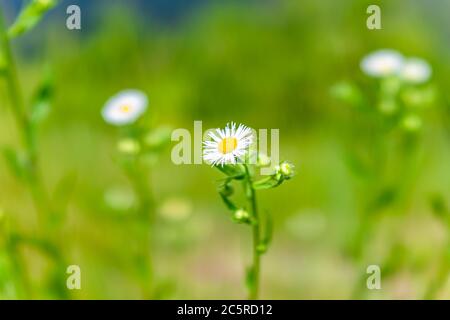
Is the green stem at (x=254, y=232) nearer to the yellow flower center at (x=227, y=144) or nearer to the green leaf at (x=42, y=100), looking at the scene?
the yellow flower center at (x=227, y=144)

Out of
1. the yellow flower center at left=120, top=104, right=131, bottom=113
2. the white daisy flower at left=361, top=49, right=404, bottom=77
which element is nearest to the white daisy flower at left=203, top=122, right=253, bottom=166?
the yellow flower center at left=120, top=104, right=131, bottom=113

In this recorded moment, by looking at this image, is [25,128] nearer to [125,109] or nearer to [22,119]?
[22,119]

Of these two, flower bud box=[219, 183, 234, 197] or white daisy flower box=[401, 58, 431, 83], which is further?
white daisy flower box=[401, 58, 431, 83]

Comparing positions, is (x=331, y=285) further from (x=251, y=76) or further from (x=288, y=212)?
(x=251, y=76)

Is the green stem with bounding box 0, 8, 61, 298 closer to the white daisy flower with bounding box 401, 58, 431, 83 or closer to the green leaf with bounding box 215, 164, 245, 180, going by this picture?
the green leaf with bounding box 215, 164, 245, 180

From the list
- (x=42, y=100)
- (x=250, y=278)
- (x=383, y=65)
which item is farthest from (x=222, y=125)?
(x=250, y=278)

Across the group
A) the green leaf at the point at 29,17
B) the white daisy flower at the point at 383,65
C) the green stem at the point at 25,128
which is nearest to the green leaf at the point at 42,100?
the green stem at the point at 25,128
